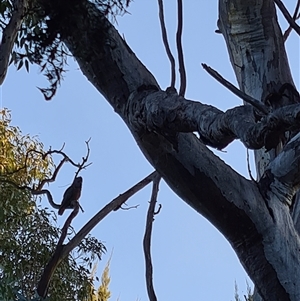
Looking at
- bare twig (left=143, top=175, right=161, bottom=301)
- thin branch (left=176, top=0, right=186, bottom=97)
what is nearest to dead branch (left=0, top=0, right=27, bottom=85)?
thin branch (left=176, top=0, right=186, bottom=97)

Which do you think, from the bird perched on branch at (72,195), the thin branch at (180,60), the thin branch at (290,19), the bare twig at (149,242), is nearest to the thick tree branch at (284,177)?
→ the thin branch at (290,19)

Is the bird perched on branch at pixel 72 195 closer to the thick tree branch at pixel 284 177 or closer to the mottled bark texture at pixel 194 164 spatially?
the mottled bark texture at pixel 194 164

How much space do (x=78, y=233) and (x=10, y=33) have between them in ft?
3.99

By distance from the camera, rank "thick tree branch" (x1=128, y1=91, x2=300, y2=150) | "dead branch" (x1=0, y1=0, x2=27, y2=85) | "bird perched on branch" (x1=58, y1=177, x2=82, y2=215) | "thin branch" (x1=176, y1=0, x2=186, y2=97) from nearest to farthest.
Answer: "thick tree branch" (x1=128, y1=91, x2=300, y2=150), "dead branch" (x1=0, y1=0, x2=27, y2=85), "thin branch" (x1=176, y1=0, x2=186, y2=97), "bird perched on branch" (x1=58, y1=177, x2=82, y2=215)

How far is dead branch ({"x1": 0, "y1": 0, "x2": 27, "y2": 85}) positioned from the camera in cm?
212

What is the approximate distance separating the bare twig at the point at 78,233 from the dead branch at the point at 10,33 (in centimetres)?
108

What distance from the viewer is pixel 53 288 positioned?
13.2 ft

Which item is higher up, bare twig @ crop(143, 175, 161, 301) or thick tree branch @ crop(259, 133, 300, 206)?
bare twig @ crop(143, 175, 161, 301)

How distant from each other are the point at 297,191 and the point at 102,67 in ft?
2.53

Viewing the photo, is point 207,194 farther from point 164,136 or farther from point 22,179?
point 22,179

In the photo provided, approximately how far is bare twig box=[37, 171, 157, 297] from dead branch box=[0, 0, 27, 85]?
108 centimetres

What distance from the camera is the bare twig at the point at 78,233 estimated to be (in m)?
2.91

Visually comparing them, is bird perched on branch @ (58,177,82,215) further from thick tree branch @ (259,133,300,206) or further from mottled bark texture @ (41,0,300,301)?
thick tree branch @ (259,133,300,206)

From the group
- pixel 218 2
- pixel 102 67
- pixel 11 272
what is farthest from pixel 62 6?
pixel 11 272
